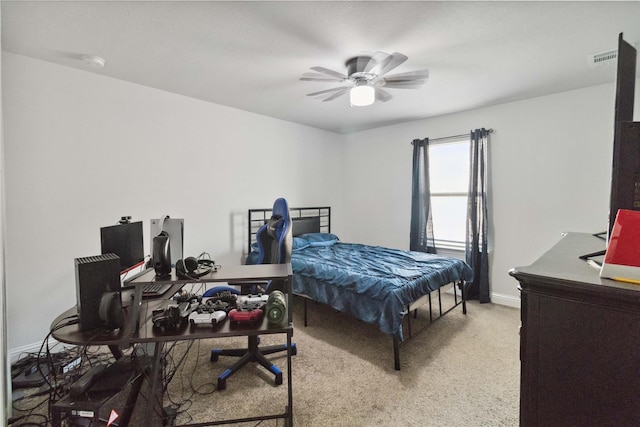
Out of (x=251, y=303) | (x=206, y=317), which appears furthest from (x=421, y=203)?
(x=206, y=317)

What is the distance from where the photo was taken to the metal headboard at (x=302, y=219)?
3975 millimetres

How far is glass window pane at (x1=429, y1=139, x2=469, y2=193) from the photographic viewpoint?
396 cm

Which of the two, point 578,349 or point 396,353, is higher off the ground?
point 578,349

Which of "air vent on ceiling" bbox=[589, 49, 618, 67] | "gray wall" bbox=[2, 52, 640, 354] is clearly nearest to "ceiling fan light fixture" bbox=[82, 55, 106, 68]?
"gray wall" bbox=[2, 52, 640, 354]

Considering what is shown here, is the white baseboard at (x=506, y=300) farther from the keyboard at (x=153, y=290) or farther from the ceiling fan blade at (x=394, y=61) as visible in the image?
the keyboard at (x=153, y=290)

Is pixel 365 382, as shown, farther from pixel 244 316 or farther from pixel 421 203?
pixel 421 203

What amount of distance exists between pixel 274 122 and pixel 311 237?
5.91ft

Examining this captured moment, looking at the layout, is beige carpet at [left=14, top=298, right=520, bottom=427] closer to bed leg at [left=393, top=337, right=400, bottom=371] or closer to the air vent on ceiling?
bed leg at [left=393, top=337, right=400, bottom=371]

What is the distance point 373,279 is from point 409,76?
5.60ft

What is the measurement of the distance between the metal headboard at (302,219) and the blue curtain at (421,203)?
4.88 ft

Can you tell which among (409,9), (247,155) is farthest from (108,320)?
(247,155)

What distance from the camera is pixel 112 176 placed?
2.79 metres

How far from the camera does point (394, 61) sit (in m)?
2.16

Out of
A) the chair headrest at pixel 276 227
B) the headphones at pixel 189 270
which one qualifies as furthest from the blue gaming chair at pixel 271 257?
the headphones at pixel 189 270
